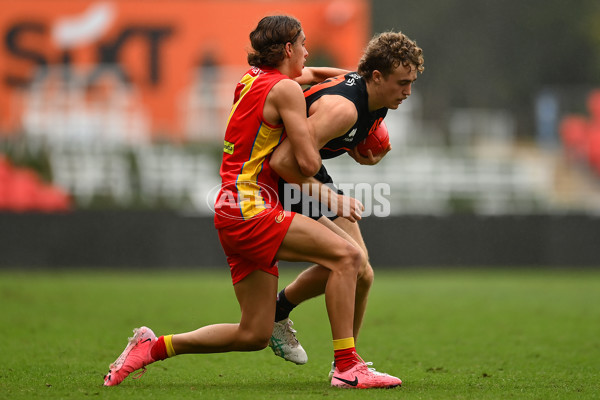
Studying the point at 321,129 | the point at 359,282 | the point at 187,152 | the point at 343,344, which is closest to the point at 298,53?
the point at 321,129

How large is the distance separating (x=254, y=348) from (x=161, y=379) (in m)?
0.74

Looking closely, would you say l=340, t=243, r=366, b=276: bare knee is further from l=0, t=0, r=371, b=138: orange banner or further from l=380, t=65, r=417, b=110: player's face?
l=0, t=0, r=371, b=138: orange banner

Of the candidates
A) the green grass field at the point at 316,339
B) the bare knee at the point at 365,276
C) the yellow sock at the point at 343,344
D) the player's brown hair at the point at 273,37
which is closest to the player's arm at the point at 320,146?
the player's brown hair at the point at 273,37

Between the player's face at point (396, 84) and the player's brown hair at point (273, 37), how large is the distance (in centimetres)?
64

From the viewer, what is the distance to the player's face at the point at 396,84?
229 inches

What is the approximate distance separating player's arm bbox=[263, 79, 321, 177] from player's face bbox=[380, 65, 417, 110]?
0.66 meters

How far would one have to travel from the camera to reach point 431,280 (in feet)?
51.3

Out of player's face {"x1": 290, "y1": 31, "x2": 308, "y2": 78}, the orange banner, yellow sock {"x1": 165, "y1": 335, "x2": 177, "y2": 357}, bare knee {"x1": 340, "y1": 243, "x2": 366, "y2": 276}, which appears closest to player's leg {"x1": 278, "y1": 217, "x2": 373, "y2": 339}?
bare knee {"x1": 340, "y1": 243, "x2": 366, "y2": 276}

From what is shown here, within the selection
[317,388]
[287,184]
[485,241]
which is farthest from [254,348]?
[485,241]

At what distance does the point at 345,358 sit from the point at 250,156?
1.32 metres

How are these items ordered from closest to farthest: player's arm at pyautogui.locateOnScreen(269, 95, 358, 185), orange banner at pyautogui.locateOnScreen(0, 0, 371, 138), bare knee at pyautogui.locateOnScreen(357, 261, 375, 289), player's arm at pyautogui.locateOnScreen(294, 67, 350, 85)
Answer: player's arm at pyautogui.locateOnScreen(269, 95, 358, 185)
bare knee at pyautogui.locateOnScreen(357, 261, 375, 289)
player's arm at pyautogui.locateOnScreen(294, 67, 350, 85)
orange banner at pyautogui.locateOnScreen(0, 0, 371, 138)

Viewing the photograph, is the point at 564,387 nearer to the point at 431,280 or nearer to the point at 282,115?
the point at 282,115

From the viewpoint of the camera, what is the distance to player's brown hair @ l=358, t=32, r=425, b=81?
5789 mm

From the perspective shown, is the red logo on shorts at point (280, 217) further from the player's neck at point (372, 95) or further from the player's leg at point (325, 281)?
the player's neck at point (372, 95)
